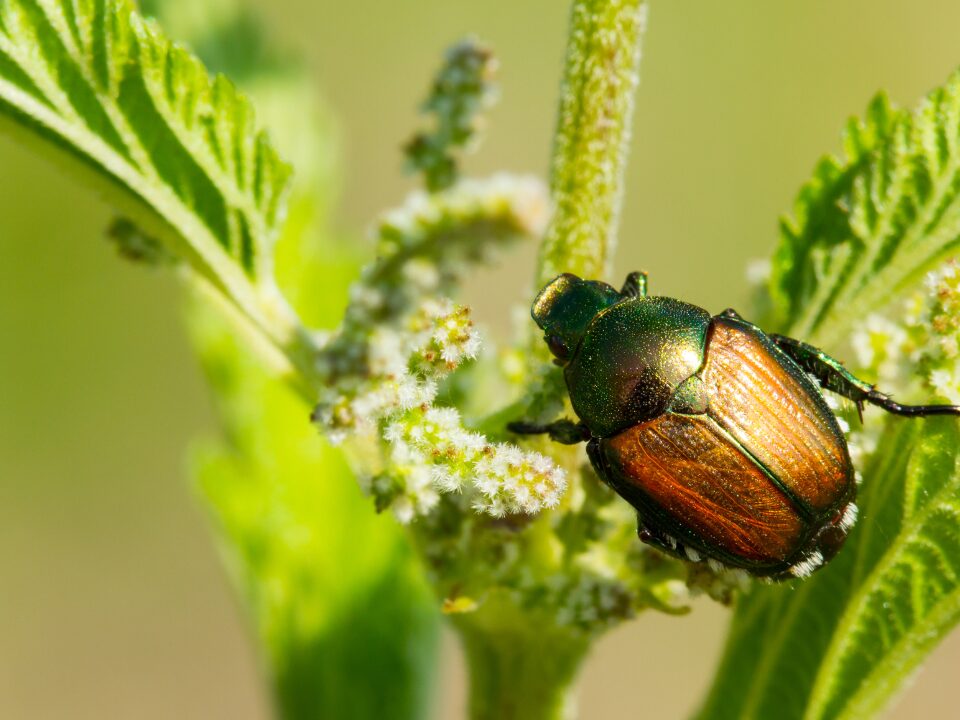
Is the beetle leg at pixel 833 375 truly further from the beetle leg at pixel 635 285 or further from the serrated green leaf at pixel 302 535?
A: the serrated green leaf at pixel 302 535

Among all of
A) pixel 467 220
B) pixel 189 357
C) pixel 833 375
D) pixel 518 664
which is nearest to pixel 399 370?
pixel 467 220

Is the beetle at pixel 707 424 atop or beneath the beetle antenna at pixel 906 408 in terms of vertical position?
beneath

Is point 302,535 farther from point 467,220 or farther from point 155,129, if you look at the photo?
point 467,220

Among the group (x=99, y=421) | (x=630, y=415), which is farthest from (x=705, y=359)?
(x=99, y=421)

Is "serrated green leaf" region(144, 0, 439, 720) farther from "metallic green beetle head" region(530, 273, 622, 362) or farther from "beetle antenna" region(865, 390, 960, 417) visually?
"beetle antenna" region(865, 390, 960, 417)

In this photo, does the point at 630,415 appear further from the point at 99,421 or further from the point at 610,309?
the point at 99,421


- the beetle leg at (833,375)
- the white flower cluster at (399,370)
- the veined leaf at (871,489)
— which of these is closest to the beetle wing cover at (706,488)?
the veined leaf at (871,489)
